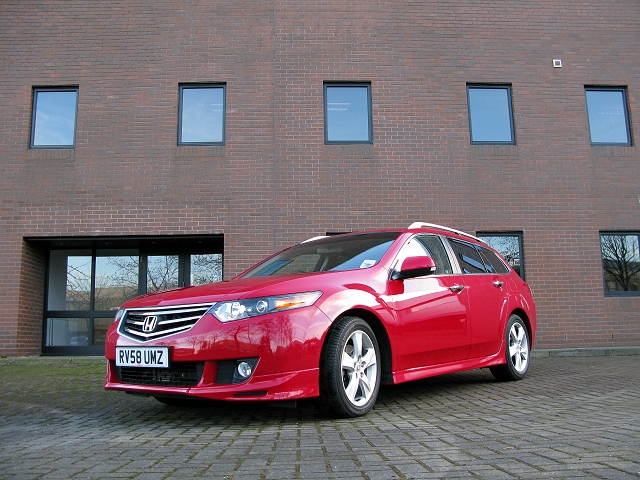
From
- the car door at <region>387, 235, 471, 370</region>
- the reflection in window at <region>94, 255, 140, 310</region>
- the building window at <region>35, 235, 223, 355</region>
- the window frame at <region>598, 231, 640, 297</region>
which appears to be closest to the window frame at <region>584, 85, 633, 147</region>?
the window frame at <region>598, 231, 640, 297</region>

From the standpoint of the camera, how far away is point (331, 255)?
17.5 ft

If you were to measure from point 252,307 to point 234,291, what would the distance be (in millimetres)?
219

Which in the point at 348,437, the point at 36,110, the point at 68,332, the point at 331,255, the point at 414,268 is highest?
the point at 36,110

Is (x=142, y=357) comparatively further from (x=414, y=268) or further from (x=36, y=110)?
(x=36, y=110)

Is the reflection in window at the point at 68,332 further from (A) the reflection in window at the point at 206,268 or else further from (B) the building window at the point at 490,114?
(B) the building window at the point at 490,114

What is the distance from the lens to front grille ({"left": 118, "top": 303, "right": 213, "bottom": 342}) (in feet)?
13.5

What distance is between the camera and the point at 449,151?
1116 cm

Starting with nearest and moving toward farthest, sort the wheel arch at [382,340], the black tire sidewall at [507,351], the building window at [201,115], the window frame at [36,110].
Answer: the wheel arch at [382,340] → the black tire sidewall at [507,351] → the window frame at [36,110] → the building window at [201,115]

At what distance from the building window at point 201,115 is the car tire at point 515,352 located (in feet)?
21.8

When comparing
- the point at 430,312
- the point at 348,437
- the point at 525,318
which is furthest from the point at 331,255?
the point at 525,318

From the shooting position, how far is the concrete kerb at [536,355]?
946 centimetres

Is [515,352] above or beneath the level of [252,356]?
beneath

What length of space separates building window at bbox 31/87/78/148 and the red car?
725cm

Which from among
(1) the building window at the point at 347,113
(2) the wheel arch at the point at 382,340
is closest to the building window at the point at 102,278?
(1) the building window at the point at 347,113
